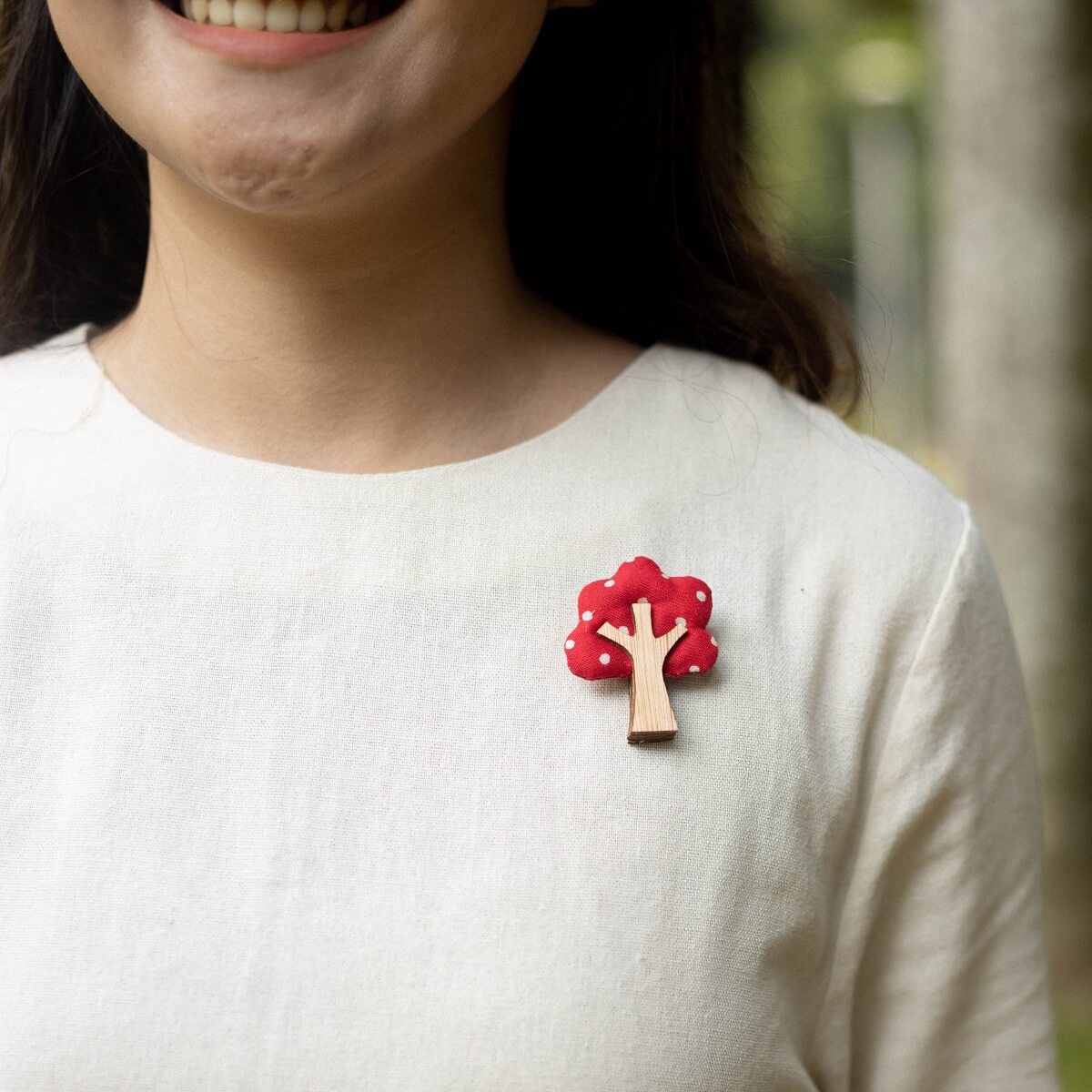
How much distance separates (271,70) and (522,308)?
479 mm

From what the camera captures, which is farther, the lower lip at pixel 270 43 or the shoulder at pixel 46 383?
the shoulder at pixel 46 383

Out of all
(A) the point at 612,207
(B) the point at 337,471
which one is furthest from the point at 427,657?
(A) the point at 612,207

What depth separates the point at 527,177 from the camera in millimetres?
2121

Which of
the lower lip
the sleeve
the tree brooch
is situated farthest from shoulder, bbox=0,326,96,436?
the sleeve

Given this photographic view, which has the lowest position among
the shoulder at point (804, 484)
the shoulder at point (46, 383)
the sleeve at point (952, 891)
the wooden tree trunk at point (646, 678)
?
the sleeve at point (952, 891)

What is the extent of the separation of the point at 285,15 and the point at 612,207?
2.07 ft

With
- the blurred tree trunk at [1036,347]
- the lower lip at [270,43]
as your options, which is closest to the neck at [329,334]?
the lower lip at [270,43]

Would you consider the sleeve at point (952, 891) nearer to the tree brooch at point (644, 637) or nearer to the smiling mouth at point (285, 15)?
the tree brooch at point (644, 637)

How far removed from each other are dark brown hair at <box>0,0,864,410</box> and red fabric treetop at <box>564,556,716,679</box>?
1.55 feet

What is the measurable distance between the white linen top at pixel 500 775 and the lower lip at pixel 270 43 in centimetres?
41

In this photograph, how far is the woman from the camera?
1548 millimetres

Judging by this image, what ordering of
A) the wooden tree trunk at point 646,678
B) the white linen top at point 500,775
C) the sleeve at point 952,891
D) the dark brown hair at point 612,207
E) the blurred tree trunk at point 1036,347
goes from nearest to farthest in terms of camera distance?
the white linen top at point 500,775 → the wooden tree trunk at point 646,678 → the sleeve at point 952,891 → the dark brown hair at point 612,207 → the blurred tree trunk at point 1036,347

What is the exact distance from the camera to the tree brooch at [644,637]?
1659mm

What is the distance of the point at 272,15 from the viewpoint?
1595 mm
